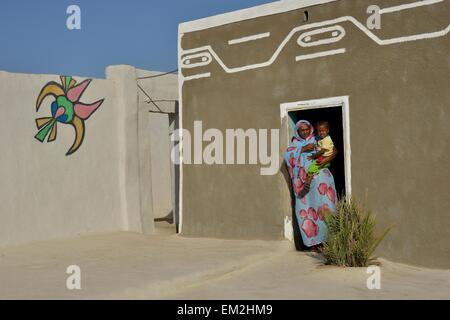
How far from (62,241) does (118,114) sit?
8.31 ft

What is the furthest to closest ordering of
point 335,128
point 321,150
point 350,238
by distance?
point 335,128, point 321,150, point 350,238

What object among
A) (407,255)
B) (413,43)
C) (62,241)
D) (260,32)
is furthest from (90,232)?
(413,43)

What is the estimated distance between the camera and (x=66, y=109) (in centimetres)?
908

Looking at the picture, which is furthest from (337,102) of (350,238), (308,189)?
(350,238)

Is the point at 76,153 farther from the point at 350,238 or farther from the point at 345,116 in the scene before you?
the point at 350,238

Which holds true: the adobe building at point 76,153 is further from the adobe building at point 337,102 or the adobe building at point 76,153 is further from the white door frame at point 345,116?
the white door frame at point 345,116

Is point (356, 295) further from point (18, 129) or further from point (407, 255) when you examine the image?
point (18, 129)

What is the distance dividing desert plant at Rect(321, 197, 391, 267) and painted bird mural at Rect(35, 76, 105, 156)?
15.4 feet

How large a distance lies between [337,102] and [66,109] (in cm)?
438

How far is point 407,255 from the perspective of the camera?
6.50 meters

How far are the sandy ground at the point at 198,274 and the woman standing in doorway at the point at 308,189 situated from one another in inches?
13.9

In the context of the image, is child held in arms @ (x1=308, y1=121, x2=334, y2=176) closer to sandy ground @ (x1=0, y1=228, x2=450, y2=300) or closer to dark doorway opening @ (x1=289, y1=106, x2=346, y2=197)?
dark doorway opening @ (x1=289, y1=106, x2=346, y2=197)

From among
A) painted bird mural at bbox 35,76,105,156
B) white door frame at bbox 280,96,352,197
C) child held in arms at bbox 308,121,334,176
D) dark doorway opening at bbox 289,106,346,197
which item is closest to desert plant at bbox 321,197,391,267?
white door frame at bbox 280,96,352,197

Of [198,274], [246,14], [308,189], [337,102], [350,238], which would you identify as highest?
[246,14]
